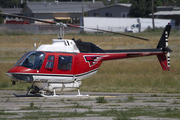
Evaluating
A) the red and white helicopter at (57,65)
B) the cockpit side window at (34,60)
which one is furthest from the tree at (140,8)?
the cockpit side window at (34,60)

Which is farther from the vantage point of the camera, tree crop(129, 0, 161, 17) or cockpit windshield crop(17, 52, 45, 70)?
tree crop(129, 0, 161, 17)

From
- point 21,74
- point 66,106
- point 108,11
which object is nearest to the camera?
point 66,106

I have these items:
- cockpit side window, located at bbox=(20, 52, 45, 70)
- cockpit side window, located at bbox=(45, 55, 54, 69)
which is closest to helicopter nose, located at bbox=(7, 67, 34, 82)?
cockpit side window, located at bbox=(20, 52, 45, 70)

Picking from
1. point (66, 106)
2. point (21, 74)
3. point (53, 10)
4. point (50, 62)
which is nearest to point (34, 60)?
point (50, 62)

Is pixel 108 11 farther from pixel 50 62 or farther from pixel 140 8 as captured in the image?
pixel 50 62

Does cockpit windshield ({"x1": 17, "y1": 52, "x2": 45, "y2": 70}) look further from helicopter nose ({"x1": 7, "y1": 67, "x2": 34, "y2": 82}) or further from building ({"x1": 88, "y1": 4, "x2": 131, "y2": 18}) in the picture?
building ({"x1": 88, "y1": 4, "x2": 131, "y2": 18})

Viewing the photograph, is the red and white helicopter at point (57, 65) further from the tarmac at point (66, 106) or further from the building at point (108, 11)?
the building at point (108, 11)

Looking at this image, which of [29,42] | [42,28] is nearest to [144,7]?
[42,28]

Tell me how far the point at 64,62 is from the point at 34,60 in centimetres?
153

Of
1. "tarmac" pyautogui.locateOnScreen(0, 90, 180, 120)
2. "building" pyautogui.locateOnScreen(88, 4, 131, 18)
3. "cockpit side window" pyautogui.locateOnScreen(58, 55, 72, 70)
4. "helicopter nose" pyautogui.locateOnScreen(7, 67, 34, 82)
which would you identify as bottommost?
"tarmac" pyautogui.locateOnScreen(0, 90, 180, 120)

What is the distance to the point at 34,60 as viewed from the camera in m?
13.9

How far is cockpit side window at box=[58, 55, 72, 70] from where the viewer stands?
1441cm

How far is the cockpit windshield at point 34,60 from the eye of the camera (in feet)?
45.2

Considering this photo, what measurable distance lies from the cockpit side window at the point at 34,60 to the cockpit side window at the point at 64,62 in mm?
943
